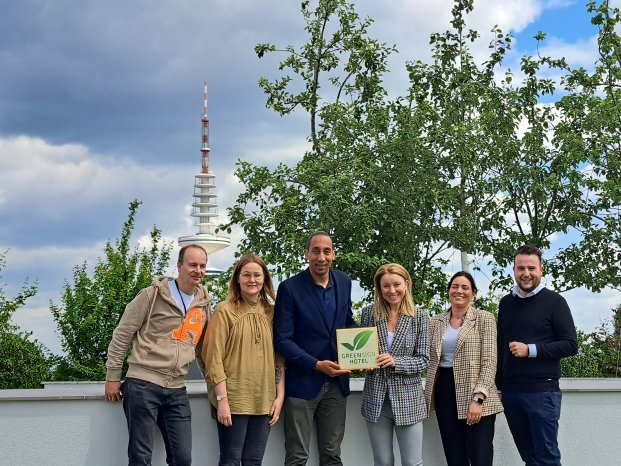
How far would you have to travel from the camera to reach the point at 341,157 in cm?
1739

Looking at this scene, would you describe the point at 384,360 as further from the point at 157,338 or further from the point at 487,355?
the point at 157,338

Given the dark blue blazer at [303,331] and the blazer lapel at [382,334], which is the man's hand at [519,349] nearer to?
the blazer lapel at [382,334]

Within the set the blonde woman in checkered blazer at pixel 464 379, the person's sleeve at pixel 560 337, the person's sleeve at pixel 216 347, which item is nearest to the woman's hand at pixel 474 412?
the blonde woman in checkered blazer at pixel 464 379

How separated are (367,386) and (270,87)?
14798 mm

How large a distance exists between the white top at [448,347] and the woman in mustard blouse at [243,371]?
1.10 m

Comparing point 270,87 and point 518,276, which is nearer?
point 518,276

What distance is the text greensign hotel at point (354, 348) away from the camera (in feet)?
18.5

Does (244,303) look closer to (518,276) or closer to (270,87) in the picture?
(518,276)

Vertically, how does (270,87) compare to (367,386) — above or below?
above

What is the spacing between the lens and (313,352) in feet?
18.8

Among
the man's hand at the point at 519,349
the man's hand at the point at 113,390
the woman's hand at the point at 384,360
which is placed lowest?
the man's hand at the point at 113,390

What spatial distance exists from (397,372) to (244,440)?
1.07 m

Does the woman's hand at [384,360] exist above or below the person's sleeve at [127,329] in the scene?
→ below

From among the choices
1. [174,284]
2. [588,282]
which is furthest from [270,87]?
[174,284]
